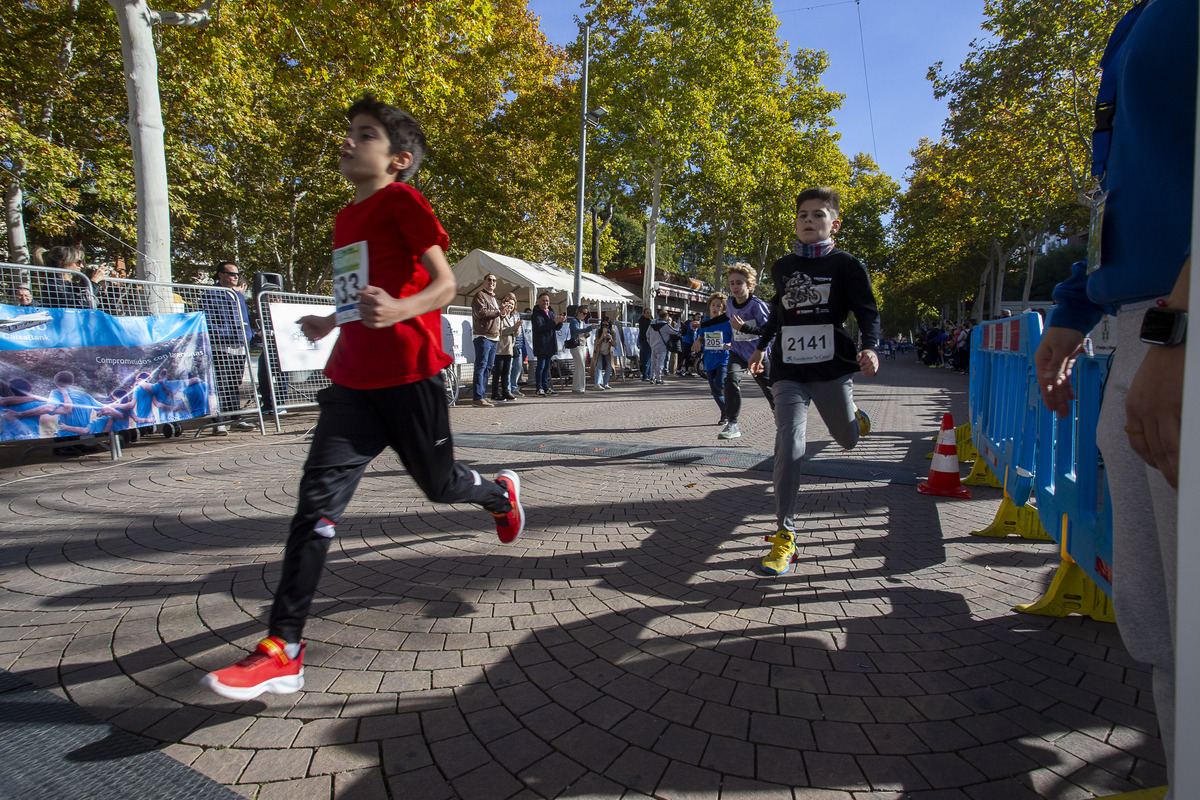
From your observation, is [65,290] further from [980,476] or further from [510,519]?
[980,476]

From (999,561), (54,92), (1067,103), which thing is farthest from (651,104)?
(999,561)

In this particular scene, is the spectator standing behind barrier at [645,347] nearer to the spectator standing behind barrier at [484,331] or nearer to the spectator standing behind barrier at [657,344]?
the spectator standing behind barrier at [657,344]

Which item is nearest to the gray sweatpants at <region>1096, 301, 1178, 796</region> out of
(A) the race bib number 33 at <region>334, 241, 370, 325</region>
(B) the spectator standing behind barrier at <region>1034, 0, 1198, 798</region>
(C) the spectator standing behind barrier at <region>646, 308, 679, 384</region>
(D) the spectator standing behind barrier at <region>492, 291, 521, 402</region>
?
(B) the spectator standing behind barrier at <region>1034, 0, 1198, 798</region>

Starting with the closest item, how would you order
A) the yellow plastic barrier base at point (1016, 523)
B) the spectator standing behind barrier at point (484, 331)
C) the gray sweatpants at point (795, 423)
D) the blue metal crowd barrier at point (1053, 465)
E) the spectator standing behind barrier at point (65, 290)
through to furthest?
the blue metal crowd barrier at point (1053, 465)
the gray sweatpants at point (795, 423)
the yellow plastic barrier base at point (1016, 523)
the spectator standing behind barrier at point (65, 290)
the spectator standing behind barrier at point (484, 331)

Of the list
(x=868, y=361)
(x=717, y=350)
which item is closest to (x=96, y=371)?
(x=717, y=350)

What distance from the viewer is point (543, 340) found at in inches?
512

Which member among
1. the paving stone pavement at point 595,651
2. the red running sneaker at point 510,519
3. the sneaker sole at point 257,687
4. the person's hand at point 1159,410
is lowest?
the paving stone pavement at point 595,651

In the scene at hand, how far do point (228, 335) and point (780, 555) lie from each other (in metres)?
7.27

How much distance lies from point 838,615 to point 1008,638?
2.10 ft

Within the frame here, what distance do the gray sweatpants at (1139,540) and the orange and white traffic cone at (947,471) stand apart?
12.3 feet

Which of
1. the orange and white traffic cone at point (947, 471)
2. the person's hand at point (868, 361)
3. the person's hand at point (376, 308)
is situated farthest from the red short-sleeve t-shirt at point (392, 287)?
the orange and white traffic cone at point (947, 471)

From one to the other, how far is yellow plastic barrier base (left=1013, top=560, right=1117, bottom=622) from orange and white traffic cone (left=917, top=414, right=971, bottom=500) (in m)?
2.14

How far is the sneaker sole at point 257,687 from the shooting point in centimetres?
188

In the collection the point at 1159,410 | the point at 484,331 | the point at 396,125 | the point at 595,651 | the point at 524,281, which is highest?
the point at 524,281
